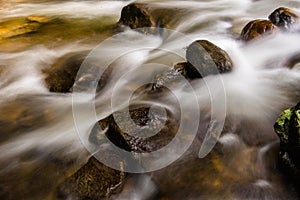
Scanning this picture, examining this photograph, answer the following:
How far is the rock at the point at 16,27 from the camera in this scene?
7852mm

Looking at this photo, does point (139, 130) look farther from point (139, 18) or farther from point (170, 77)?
point (139, 18)

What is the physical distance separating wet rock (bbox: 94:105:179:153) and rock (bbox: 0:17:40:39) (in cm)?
523

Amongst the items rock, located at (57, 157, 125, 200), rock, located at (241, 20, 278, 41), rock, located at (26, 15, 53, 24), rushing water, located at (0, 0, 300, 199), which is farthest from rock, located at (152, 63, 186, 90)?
rock, located at (26, 15, 53, 24)

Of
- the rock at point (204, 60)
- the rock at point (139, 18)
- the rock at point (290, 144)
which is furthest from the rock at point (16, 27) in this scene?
the rock at point (290, 144)

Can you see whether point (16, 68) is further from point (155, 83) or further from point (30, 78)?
point (155, 83)

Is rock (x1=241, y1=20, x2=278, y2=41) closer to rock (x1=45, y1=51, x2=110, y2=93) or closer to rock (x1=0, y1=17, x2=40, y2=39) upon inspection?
rock (x1=45, y1=51, x2=110, y2=93)

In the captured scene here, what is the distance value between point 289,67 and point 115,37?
3.89 metres

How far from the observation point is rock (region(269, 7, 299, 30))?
618 centimetres

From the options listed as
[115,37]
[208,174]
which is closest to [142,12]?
[115,37]

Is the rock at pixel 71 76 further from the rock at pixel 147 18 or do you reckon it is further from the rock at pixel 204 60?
the rock at pixel 147 18

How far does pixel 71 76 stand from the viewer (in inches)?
223

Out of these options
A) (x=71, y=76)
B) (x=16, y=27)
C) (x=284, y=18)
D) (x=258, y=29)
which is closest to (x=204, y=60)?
(x=258, y=29)

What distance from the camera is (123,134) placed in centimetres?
348

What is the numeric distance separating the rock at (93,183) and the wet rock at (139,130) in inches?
11.1
